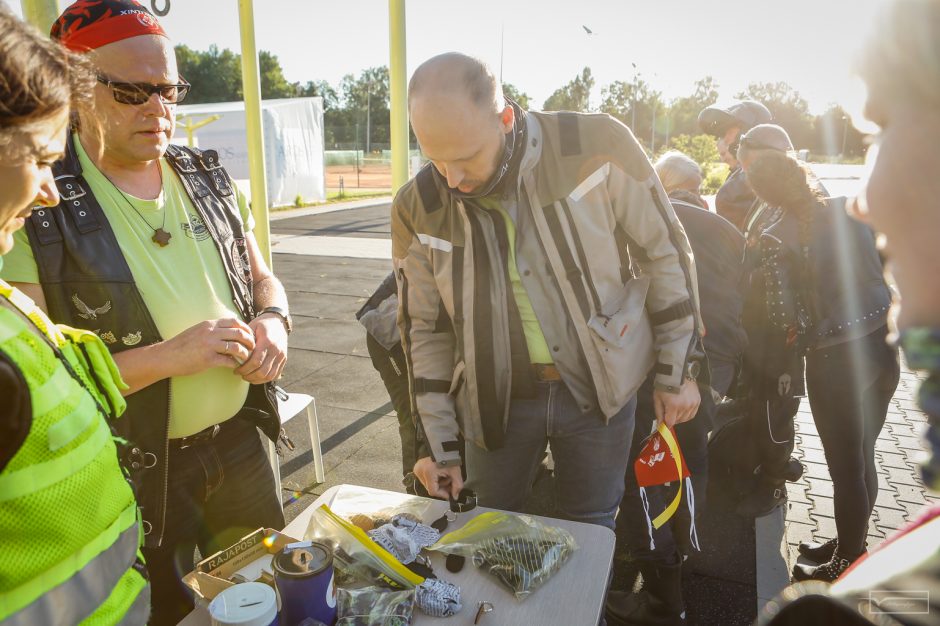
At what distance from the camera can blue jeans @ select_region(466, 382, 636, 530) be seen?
2.00 metres

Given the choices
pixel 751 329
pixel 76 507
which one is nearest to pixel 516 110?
pixel 76 507

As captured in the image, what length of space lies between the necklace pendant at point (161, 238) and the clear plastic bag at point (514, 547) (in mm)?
1140

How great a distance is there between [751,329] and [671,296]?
144cm

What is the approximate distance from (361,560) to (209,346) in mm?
714

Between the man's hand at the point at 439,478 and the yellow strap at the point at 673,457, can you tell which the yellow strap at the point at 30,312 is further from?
the yellow strap at the point at 673,457

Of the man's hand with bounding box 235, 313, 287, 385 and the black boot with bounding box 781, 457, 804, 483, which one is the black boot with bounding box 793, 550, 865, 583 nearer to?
the black boot with bounding box 781, 457, 804, 483

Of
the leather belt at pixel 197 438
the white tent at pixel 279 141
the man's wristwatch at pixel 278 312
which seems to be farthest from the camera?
the white tent at pixel 279 141

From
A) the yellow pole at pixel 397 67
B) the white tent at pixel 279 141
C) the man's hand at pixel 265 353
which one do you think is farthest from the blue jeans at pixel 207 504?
the white tent at pixel 279 141

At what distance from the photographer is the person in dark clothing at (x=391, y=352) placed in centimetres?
261

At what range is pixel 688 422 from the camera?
2867mm

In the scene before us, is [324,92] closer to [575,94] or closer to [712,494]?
[575,94]

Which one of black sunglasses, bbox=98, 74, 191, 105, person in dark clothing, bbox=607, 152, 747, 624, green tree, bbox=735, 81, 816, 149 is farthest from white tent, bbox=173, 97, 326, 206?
green tree, bbox=735, 81, 816, 149

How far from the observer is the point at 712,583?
9.72ft

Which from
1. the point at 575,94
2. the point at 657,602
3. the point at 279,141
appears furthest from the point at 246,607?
the point at 575,94
